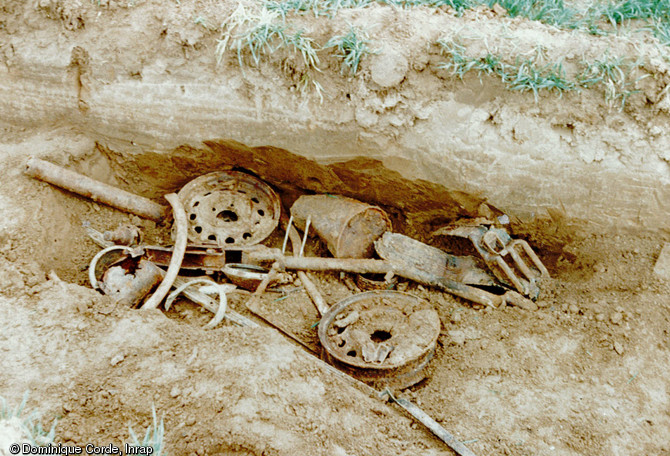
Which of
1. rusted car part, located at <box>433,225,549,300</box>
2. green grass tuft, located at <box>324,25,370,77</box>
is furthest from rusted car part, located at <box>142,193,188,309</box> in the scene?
rusted car part, located at <box>433,225,549,300</box>

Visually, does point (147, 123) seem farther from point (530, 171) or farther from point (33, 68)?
point (530, 171)

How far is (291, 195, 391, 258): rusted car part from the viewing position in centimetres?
426

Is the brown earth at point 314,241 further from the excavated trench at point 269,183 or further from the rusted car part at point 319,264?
the rusted car part at point 319,264

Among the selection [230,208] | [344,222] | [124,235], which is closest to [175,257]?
[124,235]

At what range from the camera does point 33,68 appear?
4367mm

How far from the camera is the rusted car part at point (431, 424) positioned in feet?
9.65

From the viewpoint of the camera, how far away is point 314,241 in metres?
4.59

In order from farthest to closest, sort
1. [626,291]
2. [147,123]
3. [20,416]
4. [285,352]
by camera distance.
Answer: [147,123] < [626,291] < [285,352] < [20,416]

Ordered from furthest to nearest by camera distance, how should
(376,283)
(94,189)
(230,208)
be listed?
1. (230,208)
2. (94,189)
3. (376,283)

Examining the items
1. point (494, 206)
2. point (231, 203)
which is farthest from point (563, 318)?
point (231, 203)

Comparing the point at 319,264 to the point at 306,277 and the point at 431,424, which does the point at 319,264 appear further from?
the point at 431,424

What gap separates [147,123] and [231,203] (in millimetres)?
882

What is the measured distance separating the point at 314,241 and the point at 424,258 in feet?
3.10

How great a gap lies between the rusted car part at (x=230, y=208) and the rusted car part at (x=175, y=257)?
8.3 inches
